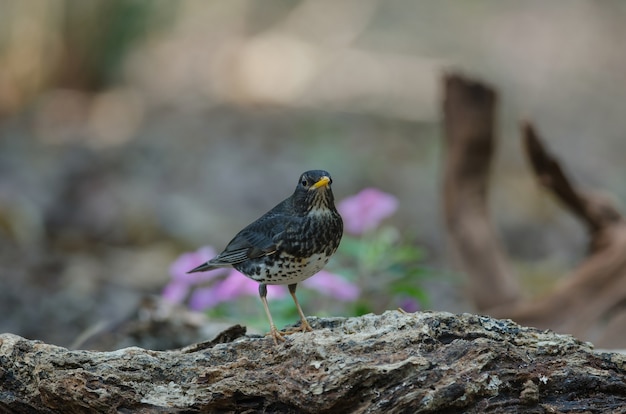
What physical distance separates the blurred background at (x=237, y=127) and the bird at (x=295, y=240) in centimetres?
144

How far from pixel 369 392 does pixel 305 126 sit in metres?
10.1

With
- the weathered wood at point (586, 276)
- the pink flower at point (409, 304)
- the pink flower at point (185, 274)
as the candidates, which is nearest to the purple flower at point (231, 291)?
the pink flower at point (185, 274)

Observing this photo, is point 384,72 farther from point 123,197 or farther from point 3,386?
point 3,386

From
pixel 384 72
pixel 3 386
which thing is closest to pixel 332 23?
pixel 384 72

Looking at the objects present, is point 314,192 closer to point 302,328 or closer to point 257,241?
point 257,241

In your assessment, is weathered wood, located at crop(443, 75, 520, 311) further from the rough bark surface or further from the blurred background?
the rough bark surface

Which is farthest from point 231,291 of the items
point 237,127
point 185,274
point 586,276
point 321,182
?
point 237,127

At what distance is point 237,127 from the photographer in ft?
40.7

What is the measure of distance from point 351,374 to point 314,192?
3.63 ft

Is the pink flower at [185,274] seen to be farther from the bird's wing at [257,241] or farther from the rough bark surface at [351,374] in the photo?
the rough bark surface at [351,374]

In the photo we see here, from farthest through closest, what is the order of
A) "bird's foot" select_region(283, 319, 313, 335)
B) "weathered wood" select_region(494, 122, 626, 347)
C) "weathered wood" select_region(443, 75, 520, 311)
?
1. "weathered wood" select_region(443, 75, 520, 311)
2. "weathered wood" select_region(494, 122, 626, 347)
3. "bird's foot" select_region(283, 319, 313, 335)

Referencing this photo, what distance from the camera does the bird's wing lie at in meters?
3.67

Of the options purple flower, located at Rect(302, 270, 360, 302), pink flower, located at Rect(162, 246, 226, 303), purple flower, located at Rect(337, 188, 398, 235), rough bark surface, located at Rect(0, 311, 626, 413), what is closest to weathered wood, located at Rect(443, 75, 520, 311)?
purple flower, located at Rect(337, 188, 398, 235)

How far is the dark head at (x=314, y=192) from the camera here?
367 centimetres
